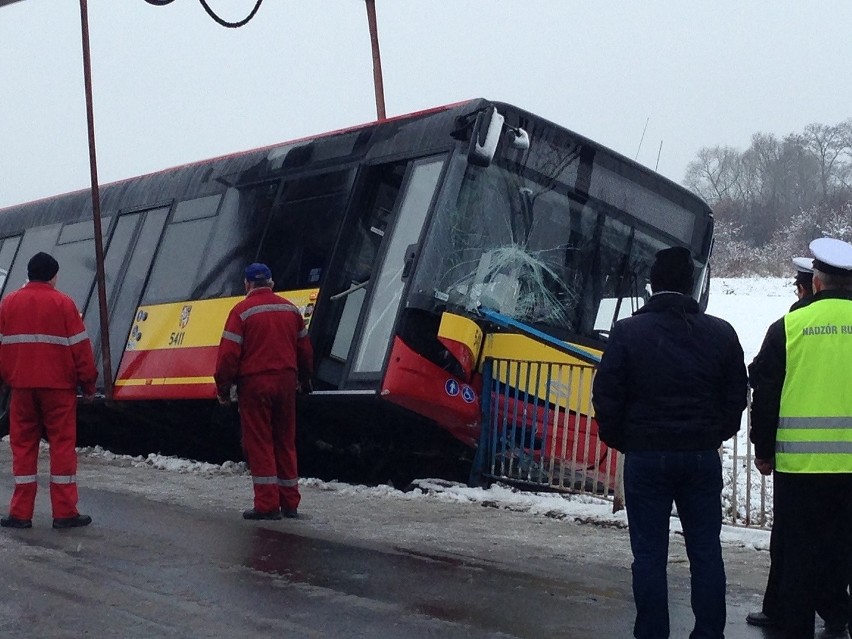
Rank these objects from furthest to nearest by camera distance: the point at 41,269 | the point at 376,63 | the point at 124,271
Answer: the point at 376,63, the point at 124,271, the point at 41,269

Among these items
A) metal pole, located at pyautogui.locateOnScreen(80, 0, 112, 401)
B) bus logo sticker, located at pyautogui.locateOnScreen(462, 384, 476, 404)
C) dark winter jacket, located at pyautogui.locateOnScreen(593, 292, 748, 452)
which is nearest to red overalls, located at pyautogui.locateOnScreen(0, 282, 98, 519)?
bus logo sticker, located at pyautogui.locateOnScreen(462, 384, 476, 404)

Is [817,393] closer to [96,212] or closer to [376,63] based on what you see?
[96,212]

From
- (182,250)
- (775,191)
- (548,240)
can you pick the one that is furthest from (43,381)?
(775,191)

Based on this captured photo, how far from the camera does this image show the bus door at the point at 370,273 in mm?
10430

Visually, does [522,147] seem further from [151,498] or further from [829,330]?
[829,330]

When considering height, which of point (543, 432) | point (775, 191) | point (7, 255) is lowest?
point (543, 432)

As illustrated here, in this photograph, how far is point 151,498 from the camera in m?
10.1

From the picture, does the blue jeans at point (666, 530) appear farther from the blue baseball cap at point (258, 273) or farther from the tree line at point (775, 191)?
the tree line at point (775, 191)

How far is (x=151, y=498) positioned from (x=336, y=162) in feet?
11.4

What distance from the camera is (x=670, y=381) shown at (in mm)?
5152

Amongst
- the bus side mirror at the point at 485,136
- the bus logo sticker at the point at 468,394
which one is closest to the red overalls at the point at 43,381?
the bus logo sticker at the point at 468,394

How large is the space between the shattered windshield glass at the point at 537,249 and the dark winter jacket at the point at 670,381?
4.95m

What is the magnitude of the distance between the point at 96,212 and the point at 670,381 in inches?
417

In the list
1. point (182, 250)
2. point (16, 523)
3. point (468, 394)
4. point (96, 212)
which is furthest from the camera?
point (96, 212)
